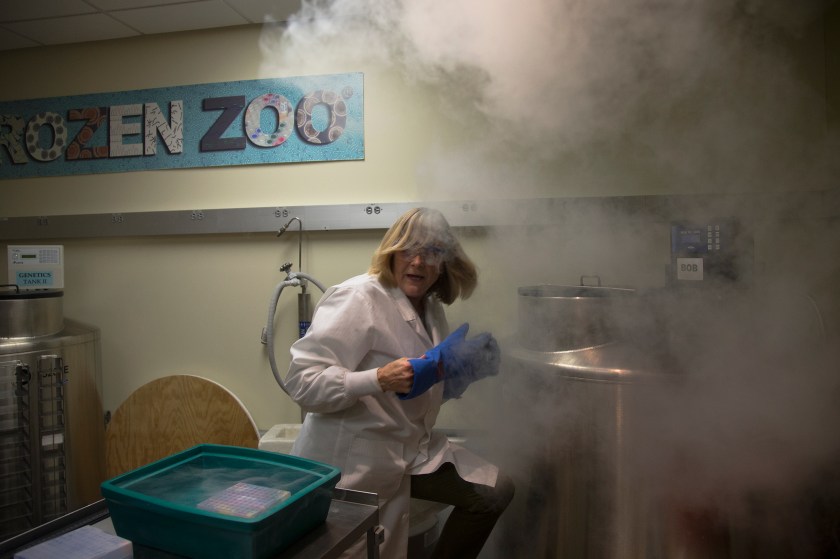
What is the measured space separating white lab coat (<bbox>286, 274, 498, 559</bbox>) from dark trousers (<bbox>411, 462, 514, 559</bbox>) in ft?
0.11

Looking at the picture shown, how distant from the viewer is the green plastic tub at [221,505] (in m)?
0.74

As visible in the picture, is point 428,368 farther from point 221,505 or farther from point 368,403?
point 221,505

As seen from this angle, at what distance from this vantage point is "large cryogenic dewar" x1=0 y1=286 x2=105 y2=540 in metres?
1.88

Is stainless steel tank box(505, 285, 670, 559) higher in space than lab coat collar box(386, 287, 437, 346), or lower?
lower

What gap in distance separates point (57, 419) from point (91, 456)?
26 centimetres

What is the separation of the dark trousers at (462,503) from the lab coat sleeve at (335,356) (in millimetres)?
362

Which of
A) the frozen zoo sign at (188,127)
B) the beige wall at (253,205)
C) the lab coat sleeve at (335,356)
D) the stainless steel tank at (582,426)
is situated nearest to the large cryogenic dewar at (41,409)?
the beige wall at (253,205)

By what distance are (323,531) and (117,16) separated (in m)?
2.19

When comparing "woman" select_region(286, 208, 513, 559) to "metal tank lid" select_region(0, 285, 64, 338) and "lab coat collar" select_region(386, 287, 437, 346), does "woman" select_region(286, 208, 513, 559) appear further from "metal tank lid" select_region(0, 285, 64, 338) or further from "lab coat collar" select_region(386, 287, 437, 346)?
"metal tank lid" select_region(0, 285, 64, 338)

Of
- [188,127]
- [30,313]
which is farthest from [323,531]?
[188,127]

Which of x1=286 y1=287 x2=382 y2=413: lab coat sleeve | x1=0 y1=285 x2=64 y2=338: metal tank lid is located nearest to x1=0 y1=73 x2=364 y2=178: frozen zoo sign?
x1=0 y1=285 x2=64 y2=338: metal tank lid

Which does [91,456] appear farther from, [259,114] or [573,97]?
[573,97]

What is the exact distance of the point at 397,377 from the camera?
4.18ft

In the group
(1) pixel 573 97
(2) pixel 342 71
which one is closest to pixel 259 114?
(2) pixel 342 71
